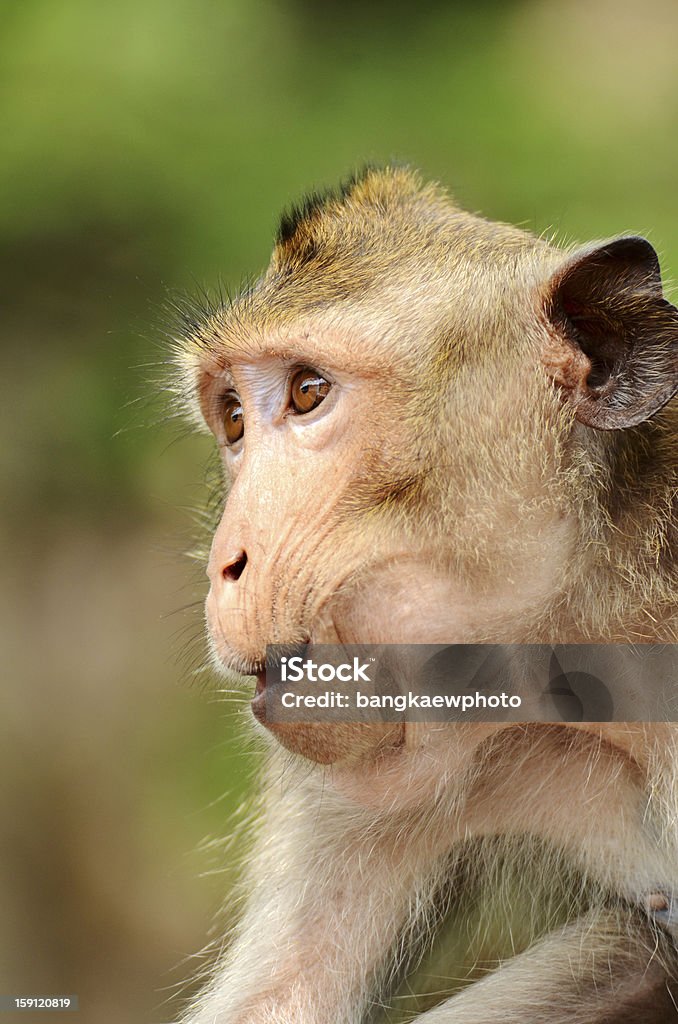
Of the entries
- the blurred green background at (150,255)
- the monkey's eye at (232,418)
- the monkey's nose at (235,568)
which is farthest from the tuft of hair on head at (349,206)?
the monkey's nose at (235,568)

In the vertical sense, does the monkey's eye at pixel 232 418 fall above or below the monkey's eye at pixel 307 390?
above

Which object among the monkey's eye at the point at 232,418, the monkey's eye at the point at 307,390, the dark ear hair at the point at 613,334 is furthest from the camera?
the monkey's eye at the point at 232,418

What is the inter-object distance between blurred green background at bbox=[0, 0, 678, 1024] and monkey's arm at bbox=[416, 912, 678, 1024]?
46cm

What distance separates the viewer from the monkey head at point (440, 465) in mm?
1161

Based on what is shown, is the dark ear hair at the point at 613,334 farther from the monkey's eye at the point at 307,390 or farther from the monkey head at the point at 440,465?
the monkey's eye at the point at 307,390

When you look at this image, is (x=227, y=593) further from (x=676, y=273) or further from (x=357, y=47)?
(x=357, y=47)

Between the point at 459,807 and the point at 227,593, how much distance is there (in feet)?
1.43

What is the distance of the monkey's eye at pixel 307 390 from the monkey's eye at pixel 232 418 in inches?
4.6

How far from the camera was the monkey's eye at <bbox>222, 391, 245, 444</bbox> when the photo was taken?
1391 millimetres

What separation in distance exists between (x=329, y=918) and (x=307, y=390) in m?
0.70

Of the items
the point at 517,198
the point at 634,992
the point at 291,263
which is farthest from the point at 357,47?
the point at 634,992

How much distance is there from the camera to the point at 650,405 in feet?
3.60

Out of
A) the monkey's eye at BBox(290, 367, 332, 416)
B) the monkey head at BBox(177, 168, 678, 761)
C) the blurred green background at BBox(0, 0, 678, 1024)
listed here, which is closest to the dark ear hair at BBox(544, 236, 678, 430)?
the monkey head at BBox(177, 168, 678, 761)

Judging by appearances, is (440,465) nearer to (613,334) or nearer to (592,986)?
(613,334)
